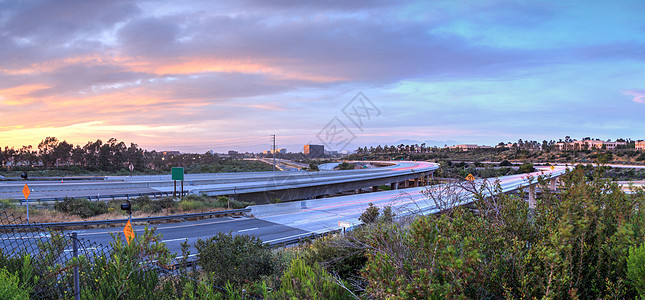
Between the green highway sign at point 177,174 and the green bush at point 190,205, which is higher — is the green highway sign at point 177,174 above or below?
above

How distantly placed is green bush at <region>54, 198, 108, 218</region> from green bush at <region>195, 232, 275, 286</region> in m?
16.5

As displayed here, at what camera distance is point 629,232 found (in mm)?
3195

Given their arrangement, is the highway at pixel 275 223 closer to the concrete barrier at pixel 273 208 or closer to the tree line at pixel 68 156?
the concrete barrier at pixel 273 208

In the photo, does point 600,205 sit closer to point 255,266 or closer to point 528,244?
point 528,244

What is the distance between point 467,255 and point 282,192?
34598 mm

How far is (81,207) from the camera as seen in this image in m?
20.9

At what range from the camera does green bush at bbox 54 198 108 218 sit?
2052 centimetres

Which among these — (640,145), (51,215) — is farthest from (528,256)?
(640,145)

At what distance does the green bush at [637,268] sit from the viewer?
289cm

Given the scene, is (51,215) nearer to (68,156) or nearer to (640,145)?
(68,156)

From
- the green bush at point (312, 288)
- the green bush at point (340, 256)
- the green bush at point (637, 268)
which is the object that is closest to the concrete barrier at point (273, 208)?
the green bush at point (340, 256)

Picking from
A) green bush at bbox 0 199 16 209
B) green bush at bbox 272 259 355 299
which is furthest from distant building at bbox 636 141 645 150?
green bush at bbox 0 199 16 209

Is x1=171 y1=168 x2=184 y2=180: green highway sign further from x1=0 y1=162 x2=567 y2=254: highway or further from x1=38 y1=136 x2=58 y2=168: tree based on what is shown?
x1=38 y1=136 x2=58 y2=168: tree

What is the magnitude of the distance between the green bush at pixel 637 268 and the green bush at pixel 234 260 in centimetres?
570
